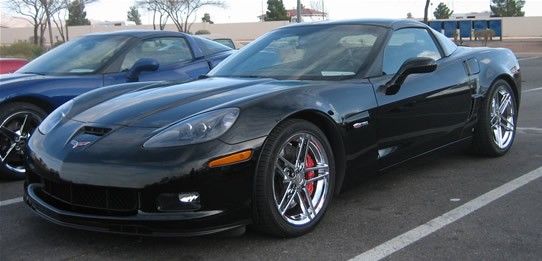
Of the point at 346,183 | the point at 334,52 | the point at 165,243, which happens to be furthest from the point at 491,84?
the point at 165,243

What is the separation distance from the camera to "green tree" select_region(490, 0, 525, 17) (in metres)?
68.6

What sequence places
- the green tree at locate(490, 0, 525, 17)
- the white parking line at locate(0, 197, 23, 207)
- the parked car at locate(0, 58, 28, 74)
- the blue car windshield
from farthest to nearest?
the green tree at locate(490, 0, 525, 17) < the parked car at locate(0, 58, 28, 74) < the blue car windshield < the white parking line at locate(0, 197, 23, 207)

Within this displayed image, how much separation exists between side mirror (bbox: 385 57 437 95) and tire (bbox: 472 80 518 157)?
121 cm

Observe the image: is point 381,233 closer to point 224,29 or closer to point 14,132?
point 14,132

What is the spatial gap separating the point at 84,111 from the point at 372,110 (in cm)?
182

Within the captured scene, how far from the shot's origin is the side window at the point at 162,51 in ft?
18.9

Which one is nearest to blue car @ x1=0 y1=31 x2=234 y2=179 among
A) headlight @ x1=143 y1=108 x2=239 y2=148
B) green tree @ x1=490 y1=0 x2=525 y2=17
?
headlight @ x1=143 y1=108 x2=239 y2=148

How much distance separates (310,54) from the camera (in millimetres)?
3961

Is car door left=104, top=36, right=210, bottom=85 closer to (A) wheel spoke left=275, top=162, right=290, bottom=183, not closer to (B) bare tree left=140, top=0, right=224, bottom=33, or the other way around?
(A) wheel spoke left=275, top=162, right=290, bottom=183

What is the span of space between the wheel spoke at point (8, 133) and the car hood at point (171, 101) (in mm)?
1512

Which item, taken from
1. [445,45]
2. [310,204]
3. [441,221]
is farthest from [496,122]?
[310,204]

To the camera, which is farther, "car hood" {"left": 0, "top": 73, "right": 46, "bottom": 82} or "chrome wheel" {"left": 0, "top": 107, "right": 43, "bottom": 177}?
"car hood" {"left": 0, "top": 73, "right": 46, "bottom": 82}

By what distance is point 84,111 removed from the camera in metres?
3.43

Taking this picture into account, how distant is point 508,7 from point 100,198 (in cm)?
7441
